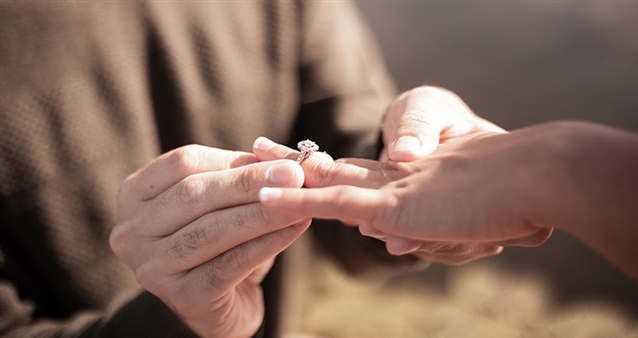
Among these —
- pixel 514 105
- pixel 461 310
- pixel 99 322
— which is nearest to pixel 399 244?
pixel 99 322

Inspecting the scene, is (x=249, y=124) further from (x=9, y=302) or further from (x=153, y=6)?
(x=9, y=302)

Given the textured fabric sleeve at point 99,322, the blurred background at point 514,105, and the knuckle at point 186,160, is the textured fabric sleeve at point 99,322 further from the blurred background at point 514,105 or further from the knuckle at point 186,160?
the blurred background at point 514,105

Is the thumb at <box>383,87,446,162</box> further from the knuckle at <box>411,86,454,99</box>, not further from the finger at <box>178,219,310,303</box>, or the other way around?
the finger at <box>178,219,310,303</box>

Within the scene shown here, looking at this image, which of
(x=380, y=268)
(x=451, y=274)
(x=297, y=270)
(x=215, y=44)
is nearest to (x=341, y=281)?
(x=451, y=274)

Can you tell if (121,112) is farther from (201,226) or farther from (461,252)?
(461,252)

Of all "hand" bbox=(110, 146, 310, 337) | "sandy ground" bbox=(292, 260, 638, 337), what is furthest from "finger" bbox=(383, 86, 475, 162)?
"sandy ground" bbox=(292, 260, 638, 337)

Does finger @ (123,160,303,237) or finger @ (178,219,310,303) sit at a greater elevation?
finger @ (123,160,303,237)
